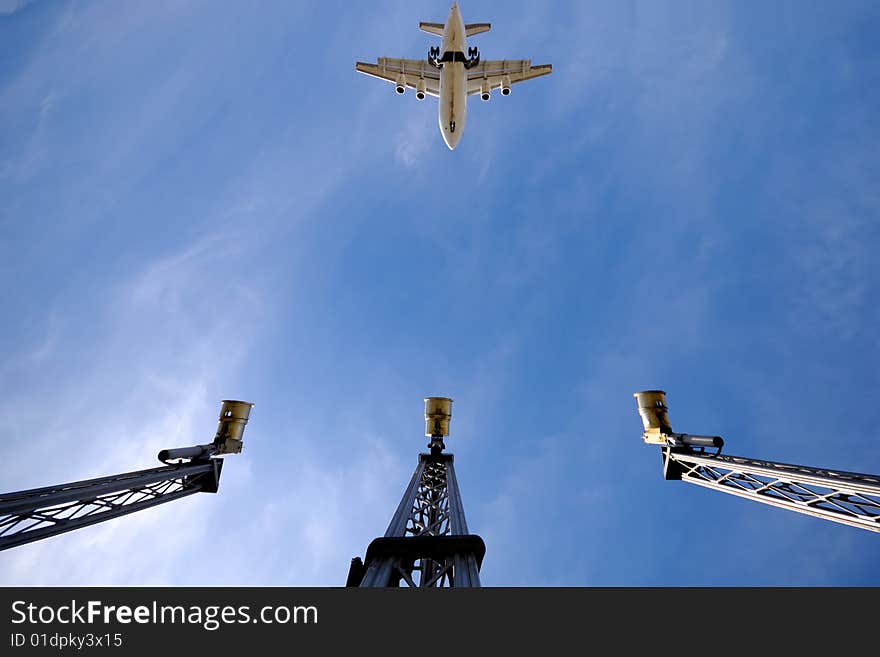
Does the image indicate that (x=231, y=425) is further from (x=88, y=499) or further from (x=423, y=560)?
(x=423, y=560)

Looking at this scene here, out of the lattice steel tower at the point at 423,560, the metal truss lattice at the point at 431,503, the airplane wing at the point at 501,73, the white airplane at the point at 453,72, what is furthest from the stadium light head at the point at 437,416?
the airplane wing at the point at 501,73

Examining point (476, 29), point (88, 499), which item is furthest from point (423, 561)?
point (476, 29)

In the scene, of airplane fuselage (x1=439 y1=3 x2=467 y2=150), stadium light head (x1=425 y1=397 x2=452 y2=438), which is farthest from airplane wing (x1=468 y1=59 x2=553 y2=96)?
stadium light head (x1=425 y1=397 x2=452 y2=438)

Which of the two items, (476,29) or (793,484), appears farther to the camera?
(476,29)

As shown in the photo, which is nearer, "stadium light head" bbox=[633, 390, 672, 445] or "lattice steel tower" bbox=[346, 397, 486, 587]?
"lattice steel tower" bbox=[346, 397, 486, 587]

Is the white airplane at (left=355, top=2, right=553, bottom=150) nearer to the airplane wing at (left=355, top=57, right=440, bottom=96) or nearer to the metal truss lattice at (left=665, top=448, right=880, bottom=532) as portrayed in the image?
the airplane wing at (left=355, top=57, right=440, bottom=96)

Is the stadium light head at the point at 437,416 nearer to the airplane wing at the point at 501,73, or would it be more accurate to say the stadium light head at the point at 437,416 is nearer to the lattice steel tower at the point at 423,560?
the lattice steel tower at the point at 423,560
